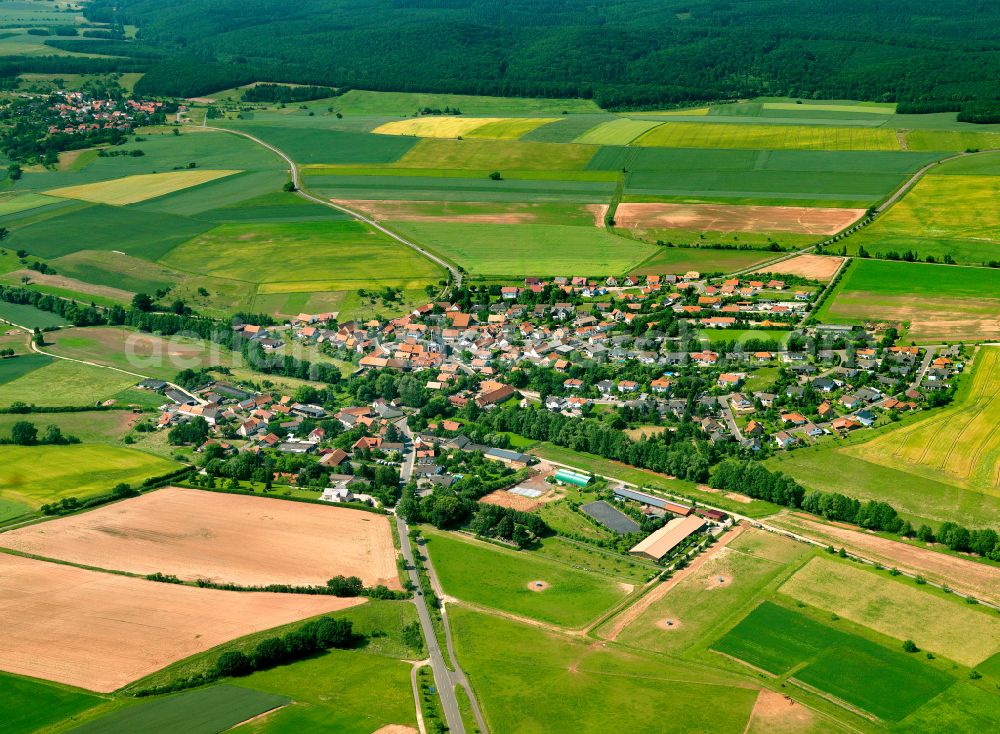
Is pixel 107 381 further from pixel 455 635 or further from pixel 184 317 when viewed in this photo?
pixel 455 635

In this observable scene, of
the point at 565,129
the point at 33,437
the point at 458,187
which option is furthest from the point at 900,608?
the point at 565,129

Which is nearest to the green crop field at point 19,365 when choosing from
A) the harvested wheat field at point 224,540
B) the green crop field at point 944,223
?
the harvested wheat field at point 224,540

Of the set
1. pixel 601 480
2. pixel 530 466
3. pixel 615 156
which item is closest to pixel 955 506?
pixel 601 480

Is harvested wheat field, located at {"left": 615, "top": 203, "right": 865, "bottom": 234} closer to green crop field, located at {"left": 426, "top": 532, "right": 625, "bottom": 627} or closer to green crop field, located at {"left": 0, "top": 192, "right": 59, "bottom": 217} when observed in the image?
green crop field, located at {"left": 426, "top": 532, "right": 625, "bottom": 627}

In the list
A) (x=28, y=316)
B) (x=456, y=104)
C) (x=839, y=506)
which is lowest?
(x=28, y=316)

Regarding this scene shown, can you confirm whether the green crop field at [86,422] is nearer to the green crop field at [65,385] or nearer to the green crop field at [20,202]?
the green crop field at [65,385]

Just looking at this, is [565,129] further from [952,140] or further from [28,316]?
[28,316]
